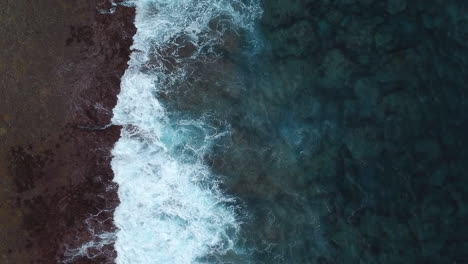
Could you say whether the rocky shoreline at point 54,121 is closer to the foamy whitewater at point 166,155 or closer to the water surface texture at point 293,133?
the foamy whitewater at point 166,155

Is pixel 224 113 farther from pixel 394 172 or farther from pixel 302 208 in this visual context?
pixel 394 172

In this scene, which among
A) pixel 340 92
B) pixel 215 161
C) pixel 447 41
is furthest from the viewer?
pixel 215 161

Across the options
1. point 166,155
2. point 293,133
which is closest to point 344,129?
point 293,133

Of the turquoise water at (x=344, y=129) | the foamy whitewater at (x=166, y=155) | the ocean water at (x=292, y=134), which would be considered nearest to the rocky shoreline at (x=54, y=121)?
the foamy whitewater at (x=166, y=155)

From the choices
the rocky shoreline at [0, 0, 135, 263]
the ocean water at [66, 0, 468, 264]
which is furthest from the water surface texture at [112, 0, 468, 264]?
the rocky shoreline at [0, 0, 135, 263]

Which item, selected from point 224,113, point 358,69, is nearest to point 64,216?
point 224,113

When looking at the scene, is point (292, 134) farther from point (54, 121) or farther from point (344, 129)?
point (54, 121)
